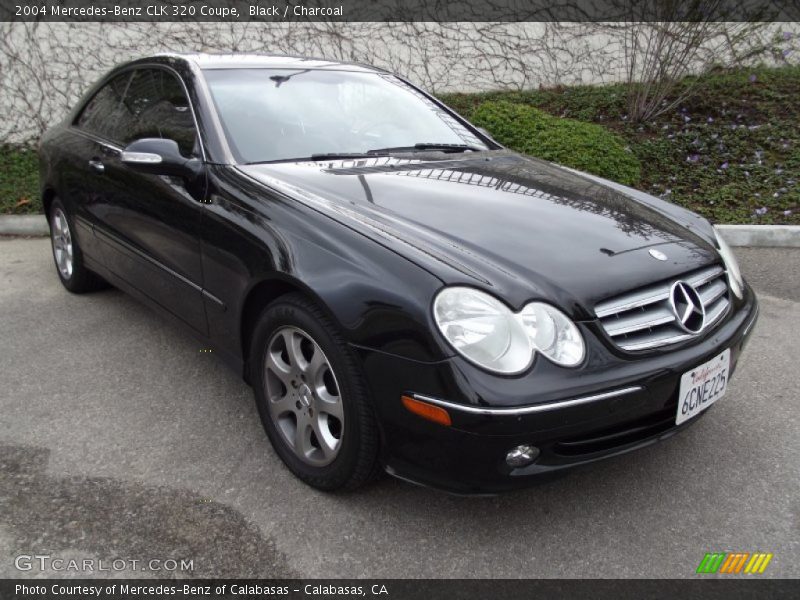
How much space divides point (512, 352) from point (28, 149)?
788cm

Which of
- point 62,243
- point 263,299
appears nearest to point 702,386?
point 263,299

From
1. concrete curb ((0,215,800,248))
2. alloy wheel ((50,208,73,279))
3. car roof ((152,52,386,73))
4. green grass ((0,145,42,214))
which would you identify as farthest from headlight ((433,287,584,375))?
green grass ((0,145,42,214))

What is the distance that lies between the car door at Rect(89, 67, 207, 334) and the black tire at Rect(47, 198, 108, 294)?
578 millimetres

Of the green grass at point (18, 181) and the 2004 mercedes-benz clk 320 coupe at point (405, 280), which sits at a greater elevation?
the 2004 mercedes-benz clk 320 coupe at point (405, 280)

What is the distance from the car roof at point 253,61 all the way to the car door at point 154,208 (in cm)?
14

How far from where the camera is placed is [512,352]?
1.79m

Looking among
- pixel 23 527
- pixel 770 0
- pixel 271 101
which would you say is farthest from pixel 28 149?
pixel 770 0

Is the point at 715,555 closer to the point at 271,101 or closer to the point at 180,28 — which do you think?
the point at 271,101

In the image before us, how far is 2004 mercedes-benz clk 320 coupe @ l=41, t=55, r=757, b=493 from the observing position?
181 centimetres

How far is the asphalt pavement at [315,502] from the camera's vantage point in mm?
1986

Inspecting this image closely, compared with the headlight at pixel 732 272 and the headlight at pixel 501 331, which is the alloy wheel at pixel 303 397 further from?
the headlight at pixel 732 272

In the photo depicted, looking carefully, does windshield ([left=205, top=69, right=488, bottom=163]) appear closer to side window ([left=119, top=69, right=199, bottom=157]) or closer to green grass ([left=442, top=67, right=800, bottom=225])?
side window ([left=119, top=69, right=199, bottom=157])

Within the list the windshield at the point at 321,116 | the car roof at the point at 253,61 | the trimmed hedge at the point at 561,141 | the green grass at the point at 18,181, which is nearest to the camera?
the windshield at the point at 321,116

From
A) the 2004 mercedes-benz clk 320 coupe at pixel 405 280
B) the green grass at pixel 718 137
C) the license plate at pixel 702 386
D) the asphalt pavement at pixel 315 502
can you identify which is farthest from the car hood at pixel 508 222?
the green grass at pixel 718 137
